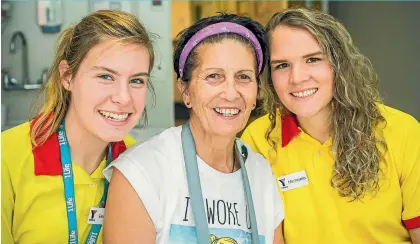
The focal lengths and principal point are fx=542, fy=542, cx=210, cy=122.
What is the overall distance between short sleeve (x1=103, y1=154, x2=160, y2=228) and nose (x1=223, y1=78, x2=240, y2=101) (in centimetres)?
31

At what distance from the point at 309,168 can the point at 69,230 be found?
866 millimetres

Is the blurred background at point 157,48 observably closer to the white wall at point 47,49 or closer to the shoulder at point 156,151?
the white wall at point 47,49

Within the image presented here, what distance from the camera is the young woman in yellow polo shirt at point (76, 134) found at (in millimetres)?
1670

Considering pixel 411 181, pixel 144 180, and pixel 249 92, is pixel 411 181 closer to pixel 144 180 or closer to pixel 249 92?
pixel 249 92

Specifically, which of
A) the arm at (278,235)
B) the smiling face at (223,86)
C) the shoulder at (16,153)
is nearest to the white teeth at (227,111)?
the smiling face at (223,86)

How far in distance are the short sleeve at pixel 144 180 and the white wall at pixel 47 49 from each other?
220 cm

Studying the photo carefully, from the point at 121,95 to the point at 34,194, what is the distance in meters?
0.41

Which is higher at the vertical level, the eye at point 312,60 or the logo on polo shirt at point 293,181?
the eye at point 312,60

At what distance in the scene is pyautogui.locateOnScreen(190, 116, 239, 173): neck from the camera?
177 cm

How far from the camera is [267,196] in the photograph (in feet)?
6.07

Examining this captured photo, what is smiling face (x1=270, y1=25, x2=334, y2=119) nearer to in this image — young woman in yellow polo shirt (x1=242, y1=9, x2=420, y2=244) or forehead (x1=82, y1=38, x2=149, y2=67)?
young woman in yellow polo shirt (x1=242, y1=9, x2=420, y2=244)

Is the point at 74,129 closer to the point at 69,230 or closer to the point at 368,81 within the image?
the point at 69,230

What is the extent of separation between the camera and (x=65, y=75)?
5.75ft

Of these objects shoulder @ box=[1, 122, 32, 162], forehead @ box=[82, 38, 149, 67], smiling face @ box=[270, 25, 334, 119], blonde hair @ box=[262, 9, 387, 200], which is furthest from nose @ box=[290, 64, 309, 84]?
shoulder @ box=[1, 122, 32, 162]
